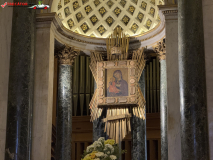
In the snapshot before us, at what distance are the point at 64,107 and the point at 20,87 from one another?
287 cm

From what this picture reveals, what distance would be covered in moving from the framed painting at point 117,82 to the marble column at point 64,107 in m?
0.82

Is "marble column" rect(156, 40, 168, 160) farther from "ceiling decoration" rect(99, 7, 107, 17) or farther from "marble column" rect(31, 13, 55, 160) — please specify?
"marble column" rect(31, 13, 55, 160)

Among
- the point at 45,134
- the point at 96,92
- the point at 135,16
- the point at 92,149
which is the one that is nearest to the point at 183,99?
the point at 92,149

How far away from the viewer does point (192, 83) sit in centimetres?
580

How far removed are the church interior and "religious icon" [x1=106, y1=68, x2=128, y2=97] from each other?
3cm

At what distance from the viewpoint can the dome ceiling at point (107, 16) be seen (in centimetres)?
987

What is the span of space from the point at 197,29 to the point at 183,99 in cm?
124

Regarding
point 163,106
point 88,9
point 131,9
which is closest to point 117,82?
point 163,106

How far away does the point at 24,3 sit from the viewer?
690 cm

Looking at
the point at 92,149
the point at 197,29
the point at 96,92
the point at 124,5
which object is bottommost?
the point at 92,149

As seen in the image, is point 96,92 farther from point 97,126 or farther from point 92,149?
point 92,149

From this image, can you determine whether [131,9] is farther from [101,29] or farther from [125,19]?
[101,29]

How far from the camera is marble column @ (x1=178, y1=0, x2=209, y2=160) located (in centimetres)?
557

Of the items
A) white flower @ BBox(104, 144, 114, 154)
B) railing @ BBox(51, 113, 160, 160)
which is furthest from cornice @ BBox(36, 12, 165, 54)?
white flower @ BBox(104, 144, 114, 154)
